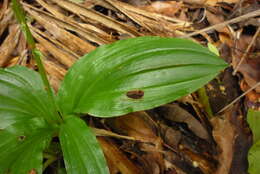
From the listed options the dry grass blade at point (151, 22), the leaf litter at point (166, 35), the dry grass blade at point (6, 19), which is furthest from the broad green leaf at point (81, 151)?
the dry grass blade at point (6, 19)

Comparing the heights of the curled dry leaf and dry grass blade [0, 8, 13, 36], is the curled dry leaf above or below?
below

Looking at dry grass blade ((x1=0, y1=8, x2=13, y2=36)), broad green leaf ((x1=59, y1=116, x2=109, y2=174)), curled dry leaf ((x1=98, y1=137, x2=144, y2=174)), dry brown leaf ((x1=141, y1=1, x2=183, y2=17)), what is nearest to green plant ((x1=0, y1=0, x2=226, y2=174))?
A: broad green leaf ((x1=59, y1=116, x2=109, y2=174))

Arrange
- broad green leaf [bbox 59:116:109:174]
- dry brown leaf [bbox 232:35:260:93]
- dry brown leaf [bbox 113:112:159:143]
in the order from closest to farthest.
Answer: broad green leaf [bbox 59:116:109:174] < dry brown leaf [bbox 113:112:159:143] < dry brown leaf [bbox 232:35:260:93]

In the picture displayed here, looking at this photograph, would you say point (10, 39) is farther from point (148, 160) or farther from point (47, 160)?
point (148, 160)

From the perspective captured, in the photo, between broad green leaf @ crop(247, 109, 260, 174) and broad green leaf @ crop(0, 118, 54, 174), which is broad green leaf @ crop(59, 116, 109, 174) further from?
broad green leaf @ crop(247, 109, 260, 174)

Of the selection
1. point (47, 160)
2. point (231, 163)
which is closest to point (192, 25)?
point (231, 163)

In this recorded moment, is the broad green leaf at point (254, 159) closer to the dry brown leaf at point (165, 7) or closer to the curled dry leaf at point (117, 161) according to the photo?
the curled dry leaf at point (117, 161)

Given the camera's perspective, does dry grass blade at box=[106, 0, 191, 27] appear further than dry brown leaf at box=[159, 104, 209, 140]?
Yes
